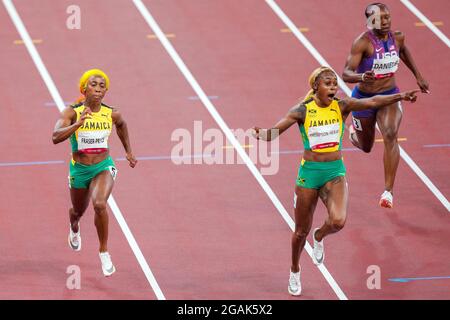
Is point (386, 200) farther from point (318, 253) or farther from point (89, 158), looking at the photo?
point (89, 158)

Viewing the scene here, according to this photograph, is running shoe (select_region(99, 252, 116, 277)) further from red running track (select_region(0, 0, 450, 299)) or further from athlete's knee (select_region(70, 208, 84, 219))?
athlete's knee (select_region(70, 208, 84, 219))

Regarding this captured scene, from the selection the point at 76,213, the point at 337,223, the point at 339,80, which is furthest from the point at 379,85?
the point at 76,213

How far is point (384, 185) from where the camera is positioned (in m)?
16.3

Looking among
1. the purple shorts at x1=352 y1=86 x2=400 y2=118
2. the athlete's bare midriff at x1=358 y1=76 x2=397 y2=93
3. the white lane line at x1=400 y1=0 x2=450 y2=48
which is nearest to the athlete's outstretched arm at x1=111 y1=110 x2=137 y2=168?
the purple shorts at x1=352 y1=86 x2=400 y2=118

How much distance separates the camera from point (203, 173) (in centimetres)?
1662

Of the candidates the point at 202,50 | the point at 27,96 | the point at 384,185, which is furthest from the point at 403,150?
the point at 27,96

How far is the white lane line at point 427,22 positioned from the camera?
20.5 m

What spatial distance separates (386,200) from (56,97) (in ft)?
18.0

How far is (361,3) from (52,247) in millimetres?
8635

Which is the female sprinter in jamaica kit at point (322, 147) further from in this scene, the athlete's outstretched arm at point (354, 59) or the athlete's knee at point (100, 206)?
the athlete's knee at point (100, 206)

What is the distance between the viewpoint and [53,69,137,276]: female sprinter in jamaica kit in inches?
531

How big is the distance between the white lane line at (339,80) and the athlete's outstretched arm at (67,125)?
485cm

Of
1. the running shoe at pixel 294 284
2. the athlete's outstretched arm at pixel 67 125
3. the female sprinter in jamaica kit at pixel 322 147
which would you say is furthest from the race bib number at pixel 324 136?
the athlete's outstretched arm at pixel 67 125

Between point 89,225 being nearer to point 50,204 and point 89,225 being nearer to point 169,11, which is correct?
point 50,204
